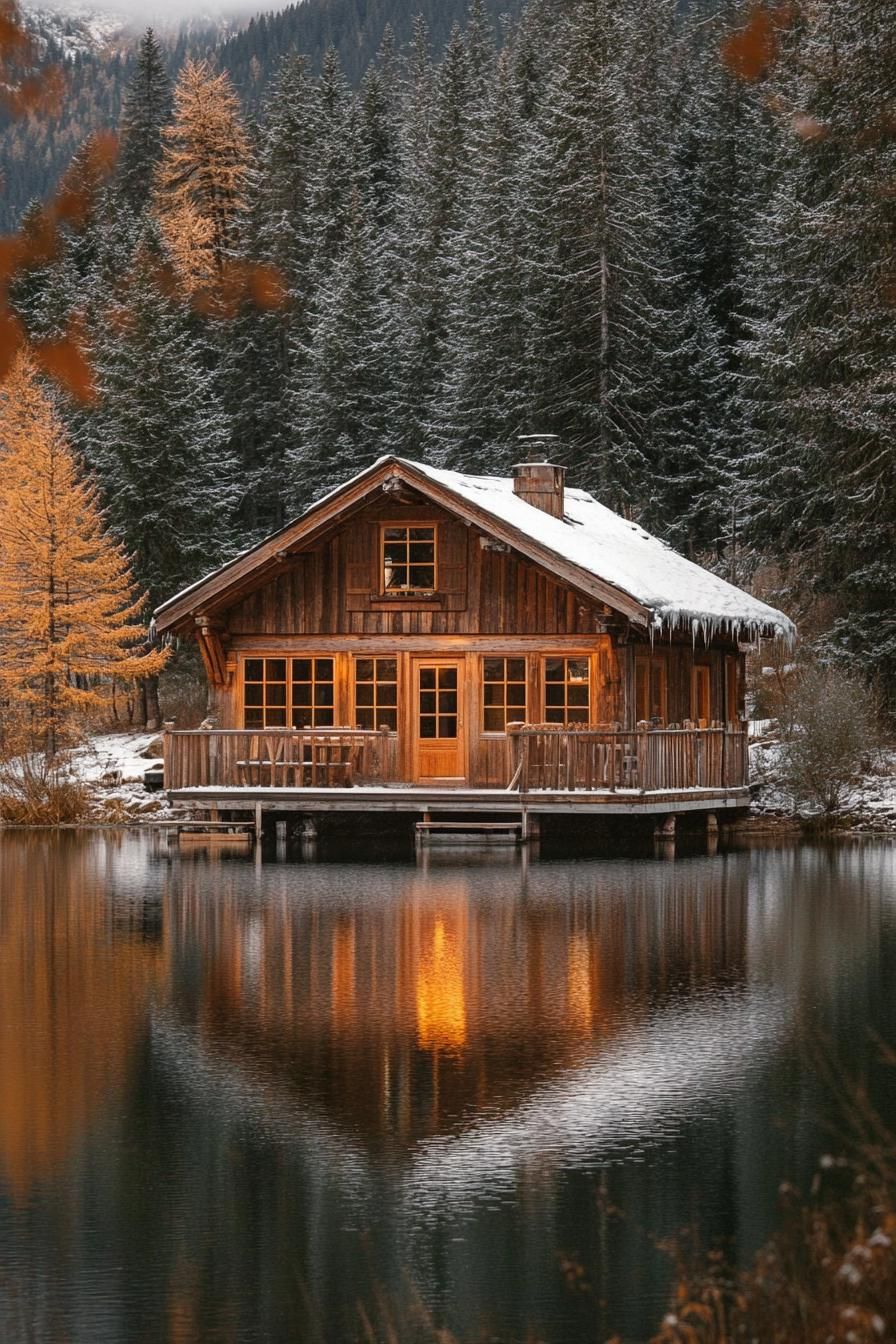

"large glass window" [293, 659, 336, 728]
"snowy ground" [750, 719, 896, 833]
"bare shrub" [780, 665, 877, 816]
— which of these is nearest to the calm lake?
"large glass window" [293, 659, 336, 728]

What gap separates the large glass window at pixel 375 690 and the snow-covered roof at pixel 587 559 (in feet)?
7.97

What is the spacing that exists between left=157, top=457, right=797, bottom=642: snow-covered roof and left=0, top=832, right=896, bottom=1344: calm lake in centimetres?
1155

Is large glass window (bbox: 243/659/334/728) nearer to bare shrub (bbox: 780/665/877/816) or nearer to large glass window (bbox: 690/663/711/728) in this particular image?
large glass window (bbox: 690/663/711/728)

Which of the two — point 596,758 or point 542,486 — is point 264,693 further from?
point 596,758

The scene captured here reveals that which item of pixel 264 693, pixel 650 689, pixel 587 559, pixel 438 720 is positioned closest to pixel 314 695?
pixel 264 693

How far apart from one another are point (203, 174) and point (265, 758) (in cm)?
4498

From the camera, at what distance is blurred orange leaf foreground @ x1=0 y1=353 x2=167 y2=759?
150 ft

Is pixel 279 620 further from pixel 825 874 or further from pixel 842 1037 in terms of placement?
pixel 842 1037

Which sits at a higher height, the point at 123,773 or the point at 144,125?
the point at 144,125

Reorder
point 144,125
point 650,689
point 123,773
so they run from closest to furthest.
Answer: point 650,689, point 123,773, point 144,125

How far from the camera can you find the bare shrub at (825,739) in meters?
34.2

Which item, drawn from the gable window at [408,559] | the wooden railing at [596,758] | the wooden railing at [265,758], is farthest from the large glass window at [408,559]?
the wooden railing at [596,758]

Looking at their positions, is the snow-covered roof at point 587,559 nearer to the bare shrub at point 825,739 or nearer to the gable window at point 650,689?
the gable window at point 650,689

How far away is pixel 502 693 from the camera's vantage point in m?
33.8
